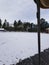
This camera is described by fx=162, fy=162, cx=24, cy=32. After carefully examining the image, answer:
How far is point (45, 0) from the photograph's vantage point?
2.02m

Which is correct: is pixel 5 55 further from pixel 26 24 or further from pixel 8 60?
pixel 26 24

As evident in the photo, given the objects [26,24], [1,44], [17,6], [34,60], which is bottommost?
[34,60]

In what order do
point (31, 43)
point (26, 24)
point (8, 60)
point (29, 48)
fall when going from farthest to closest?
1. point (26, 24)
2. point (31, 43)
3. point (29, 48)
4. point (8, 60)

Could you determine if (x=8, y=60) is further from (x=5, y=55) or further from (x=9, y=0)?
(x=9, y=0)

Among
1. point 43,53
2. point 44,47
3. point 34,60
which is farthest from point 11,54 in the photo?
point 44,47

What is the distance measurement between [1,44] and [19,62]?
0.76 m

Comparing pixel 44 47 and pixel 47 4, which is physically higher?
pixel 47 4

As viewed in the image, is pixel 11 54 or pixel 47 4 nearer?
pixel 47 4

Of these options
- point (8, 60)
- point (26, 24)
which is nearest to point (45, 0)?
point (8, 60)

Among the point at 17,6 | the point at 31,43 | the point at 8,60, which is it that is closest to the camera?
the point at 8,60

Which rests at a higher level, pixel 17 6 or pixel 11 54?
pixel 17 6

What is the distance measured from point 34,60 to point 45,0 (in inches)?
92.8

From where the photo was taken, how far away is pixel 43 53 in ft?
16.1

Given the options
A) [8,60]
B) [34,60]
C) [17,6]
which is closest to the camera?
[8,60]
